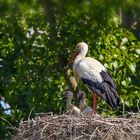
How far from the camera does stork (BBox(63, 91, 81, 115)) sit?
42.3 ft

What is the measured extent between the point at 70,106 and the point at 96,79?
539 millimetres

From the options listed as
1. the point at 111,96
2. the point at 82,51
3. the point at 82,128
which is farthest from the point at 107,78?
the point at 82,128

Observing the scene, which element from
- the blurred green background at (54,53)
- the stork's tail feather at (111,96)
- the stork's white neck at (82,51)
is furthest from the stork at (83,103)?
the blurred green background at (54,53)

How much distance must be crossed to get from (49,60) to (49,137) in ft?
11.2

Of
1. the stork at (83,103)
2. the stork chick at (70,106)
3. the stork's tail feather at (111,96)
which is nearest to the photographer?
the stork chick at (70,106)

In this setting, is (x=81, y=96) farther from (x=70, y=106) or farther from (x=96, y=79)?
(x=70, y=106)

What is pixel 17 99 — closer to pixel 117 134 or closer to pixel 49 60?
pixel 49 60

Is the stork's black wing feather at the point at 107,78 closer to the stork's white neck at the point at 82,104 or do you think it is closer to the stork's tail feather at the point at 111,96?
Answer: the stork's tail feather at the point at 111,96

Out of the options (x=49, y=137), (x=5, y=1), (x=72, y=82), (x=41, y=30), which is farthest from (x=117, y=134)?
(x=41, y=30)

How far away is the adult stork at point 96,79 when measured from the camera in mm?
13461

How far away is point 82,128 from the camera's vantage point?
1194cm

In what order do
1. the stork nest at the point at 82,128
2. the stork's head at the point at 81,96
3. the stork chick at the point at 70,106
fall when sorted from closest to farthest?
the stork nest at the point at 82,128
the stork chick at the point at 70,106
the stork's head at the point at 81,96

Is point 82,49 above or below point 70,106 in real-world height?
above

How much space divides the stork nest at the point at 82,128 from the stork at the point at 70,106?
436 millimetres
